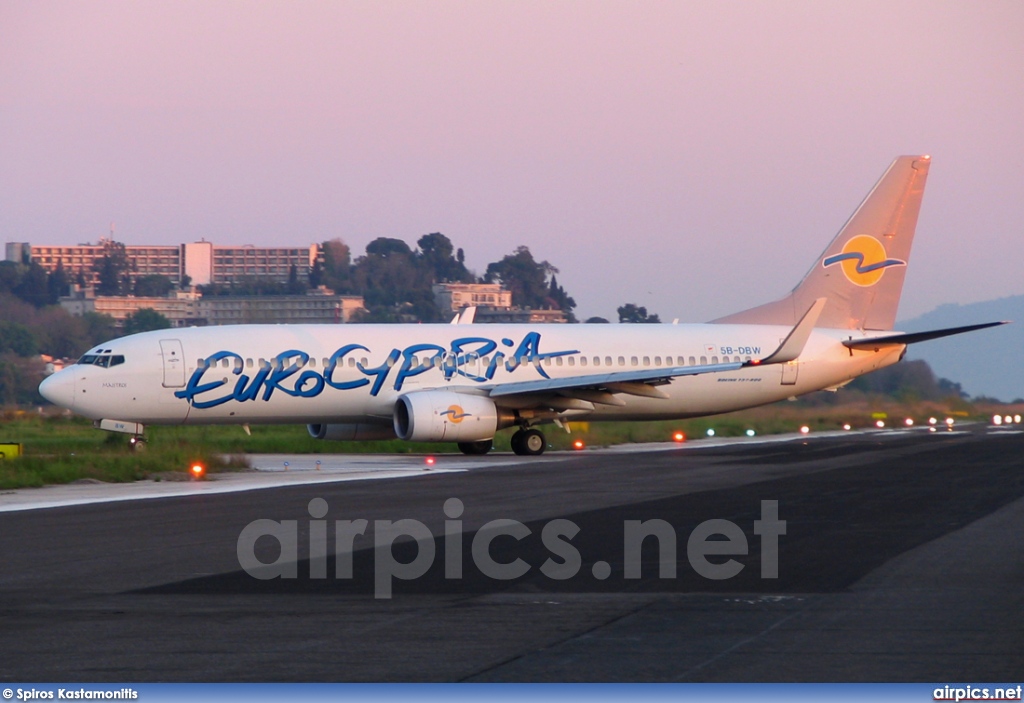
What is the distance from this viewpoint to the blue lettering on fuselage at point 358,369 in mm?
31422

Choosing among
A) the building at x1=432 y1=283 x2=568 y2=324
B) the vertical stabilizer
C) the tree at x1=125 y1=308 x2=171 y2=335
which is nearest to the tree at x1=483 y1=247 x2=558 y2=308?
the building at x1=432 y1=283 x2=568 y2=324

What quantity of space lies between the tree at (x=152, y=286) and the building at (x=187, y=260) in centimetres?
277

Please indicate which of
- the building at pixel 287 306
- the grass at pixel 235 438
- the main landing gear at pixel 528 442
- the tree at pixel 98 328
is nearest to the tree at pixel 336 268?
the building at pixel 287 306

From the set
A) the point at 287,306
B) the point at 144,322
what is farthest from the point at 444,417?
the point at 144,322

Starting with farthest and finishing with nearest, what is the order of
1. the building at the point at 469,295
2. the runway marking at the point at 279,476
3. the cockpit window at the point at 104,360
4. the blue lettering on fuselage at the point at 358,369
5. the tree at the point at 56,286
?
the tree at the point at 56,286 → the building at the point at 469,295 → the blue lettering on fuselage at the point at 358,369 → the cockpit window at the point at 104,360 → the runway marking at the point at 279,476

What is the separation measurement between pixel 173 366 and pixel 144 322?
231 feet

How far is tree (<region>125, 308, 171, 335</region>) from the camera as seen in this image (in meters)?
97.6

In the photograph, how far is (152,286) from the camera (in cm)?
12975

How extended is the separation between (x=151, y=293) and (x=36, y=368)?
54.1 m

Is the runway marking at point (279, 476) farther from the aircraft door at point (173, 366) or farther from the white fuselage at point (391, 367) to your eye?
the aircraft door at point (173, 366)

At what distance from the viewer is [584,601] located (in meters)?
9.86

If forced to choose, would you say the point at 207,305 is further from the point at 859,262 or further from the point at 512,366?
the point at 512,366

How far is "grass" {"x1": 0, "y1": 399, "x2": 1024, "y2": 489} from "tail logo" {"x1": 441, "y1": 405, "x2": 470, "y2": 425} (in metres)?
4.60

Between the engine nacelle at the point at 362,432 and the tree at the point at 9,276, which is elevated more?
the tree at the point at 9,276
